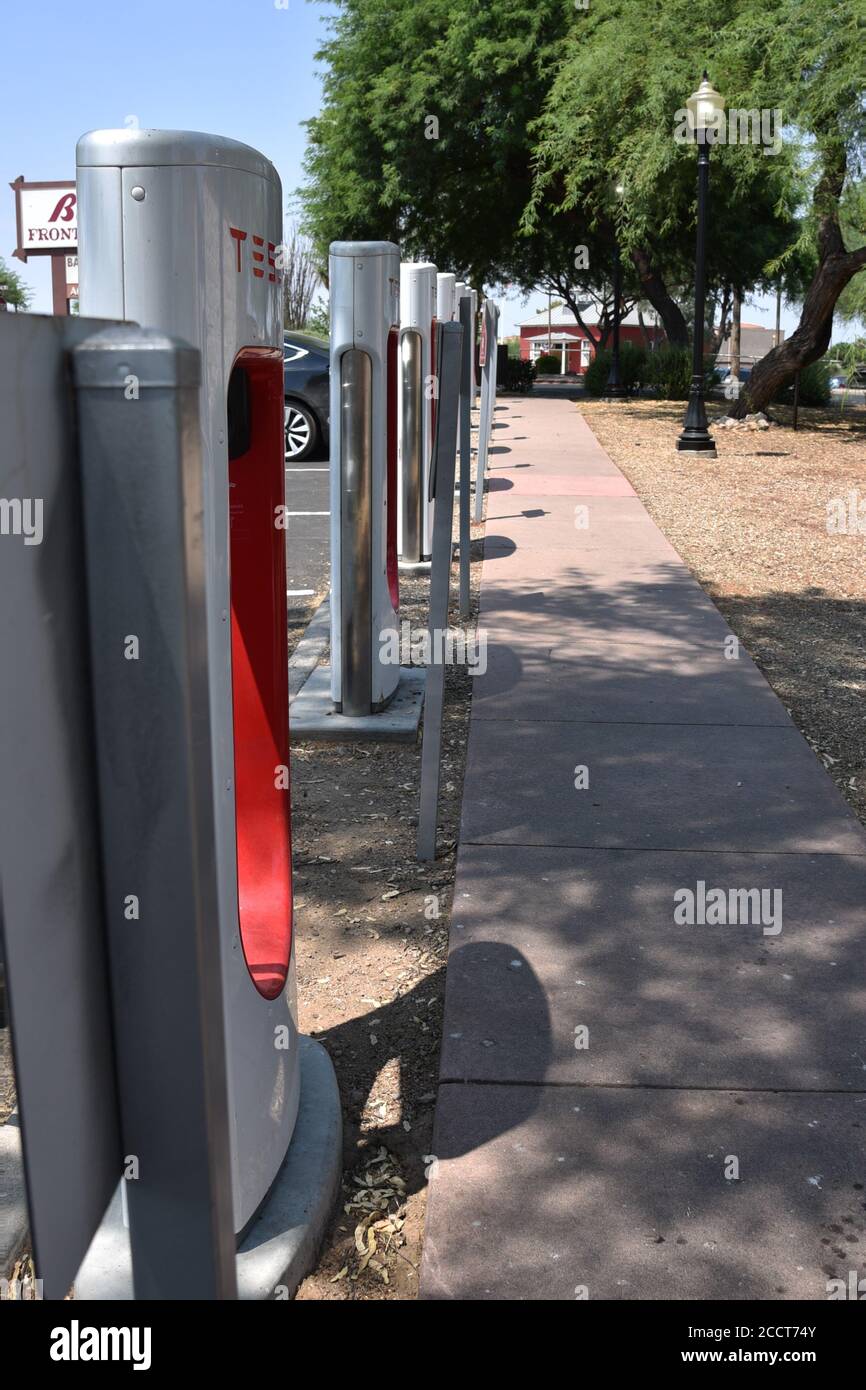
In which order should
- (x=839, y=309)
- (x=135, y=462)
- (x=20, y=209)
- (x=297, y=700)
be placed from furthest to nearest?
(x=839, y=309) < (x=20, y=209) < (x=297, y=700) < (x=135, y=462)

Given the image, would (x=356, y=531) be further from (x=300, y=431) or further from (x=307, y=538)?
(x=300, y=431)

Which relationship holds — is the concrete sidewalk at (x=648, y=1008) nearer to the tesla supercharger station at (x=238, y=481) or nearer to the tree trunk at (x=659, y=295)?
the tesla supercharger station at (x=238, y=481)

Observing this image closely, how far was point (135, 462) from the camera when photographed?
1.10 meters

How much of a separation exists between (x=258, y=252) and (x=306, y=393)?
1253 cm

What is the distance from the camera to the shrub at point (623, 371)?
32.9 metres

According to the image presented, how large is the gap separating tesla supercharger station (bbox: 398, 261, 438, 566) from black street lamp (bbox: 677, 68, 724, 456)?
334 inches

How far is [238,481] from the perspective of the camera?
8.46 feet

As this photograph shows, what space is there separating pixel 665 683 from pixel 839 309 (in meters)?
19.4

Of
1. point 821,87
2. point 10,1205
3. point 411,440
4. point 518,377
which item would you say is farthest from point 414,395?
point 518,377

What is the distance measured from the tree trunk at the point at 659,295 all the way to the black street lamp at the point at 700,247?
12.8m

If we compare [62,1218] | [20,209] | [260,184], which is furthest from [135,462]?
[20,209]
